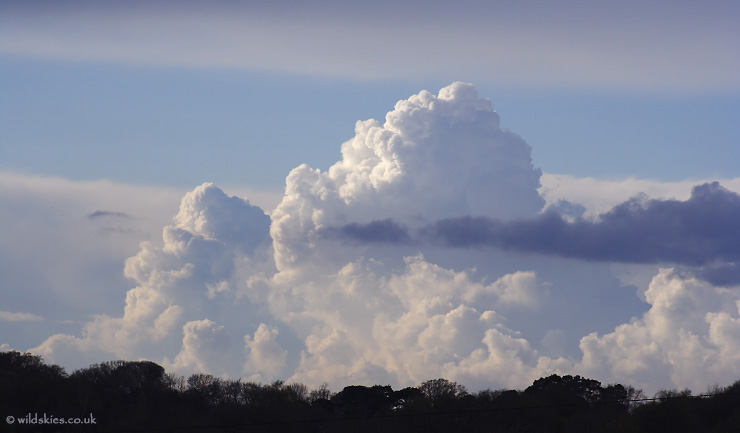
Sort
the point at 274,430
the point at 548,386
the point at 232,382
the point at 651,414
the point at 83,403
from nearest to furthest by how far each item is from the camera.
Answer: the point at 651,414, the point at 274,430, the point at 83,403, the point at 548,386, the point at 232,382

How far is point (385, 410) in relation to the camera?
152 meters

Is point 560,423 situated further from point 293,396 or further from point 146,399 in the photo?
point 146,399

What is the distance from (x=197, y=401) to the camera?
174875mm

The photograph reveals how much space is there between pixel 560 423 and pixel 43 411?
76073 mm

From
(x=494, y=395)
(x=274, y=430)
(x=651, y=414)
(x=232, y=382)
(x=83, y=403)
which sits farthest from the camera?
(x=232, y=382)

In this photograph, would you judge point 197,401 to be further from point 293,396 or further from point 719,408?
point 719,408

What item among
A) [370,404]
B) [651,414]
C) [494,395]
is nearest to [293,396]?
[370,404]

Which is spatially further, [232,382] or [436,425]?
[232,382]

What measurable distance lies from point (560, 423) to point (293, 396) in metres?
61.6

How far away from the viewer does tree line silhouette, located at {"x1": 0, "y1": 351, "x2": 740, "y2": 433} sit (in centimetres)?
12581

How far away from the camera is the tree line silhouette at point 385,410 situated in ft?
413

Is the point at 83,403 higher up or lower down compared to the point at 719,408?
higher up

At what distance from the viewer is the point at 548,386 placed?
174 m

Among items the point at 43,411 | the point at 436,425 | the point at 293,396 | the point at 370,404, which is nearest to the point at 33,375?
the point at 43,411
